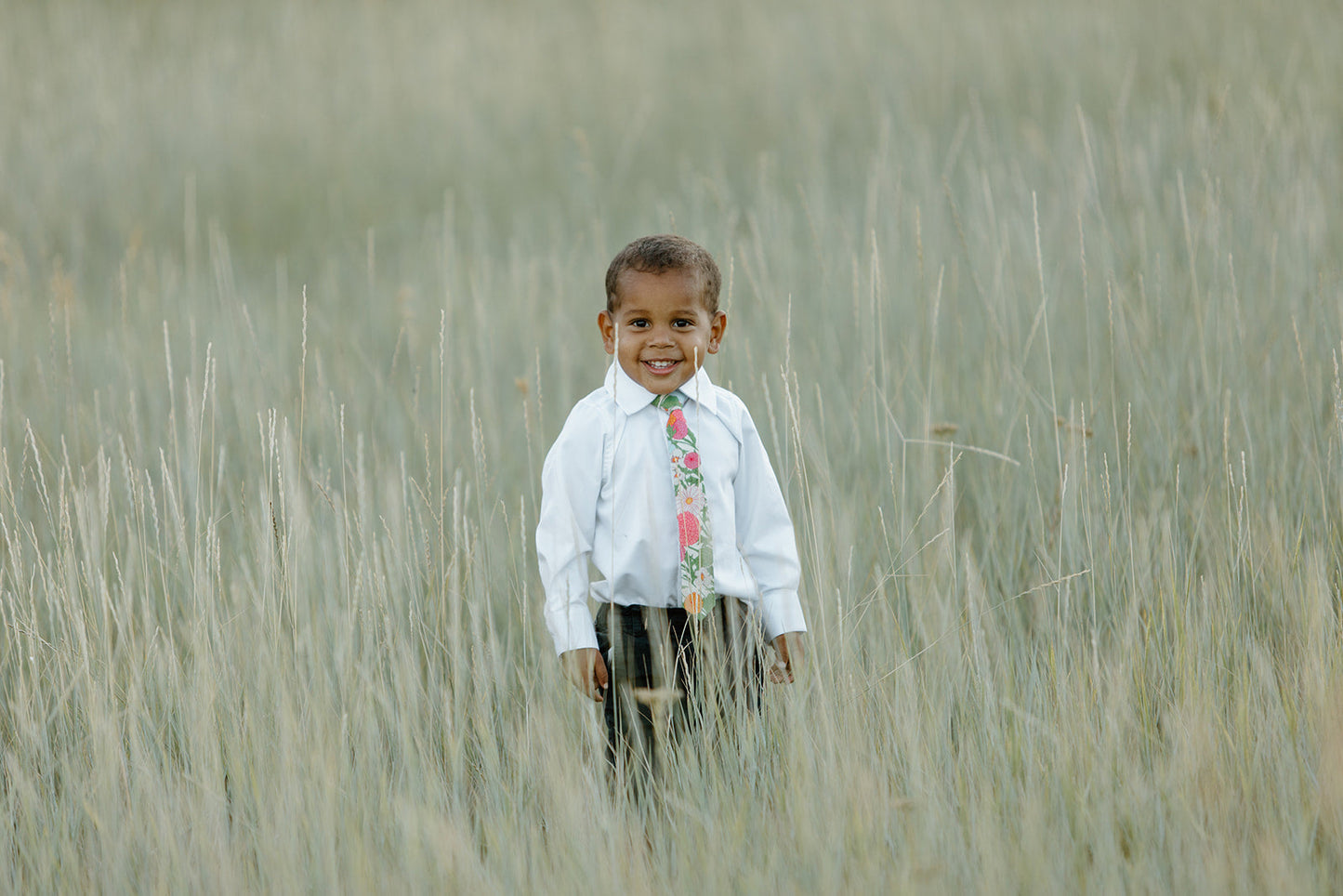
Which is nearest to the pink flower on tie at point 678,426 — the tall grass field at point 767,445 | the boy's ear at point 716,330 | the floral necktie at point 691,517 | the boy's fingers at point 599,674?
the floral necktie at point 691,517

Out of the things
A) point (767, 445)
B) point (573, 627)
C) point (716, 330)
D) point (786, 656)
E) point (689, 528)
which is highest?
point (716, 330)

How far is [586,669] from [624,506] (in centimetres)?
26

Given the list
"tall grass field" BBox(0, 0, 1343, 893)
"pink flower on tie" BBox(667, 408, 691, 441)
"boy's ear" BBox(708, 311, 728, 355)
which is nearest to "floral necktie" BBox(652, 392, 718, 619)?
"pink flower on tie" BBox(667, 408, 691, 441)

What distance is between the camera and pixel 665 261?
62.7 inches

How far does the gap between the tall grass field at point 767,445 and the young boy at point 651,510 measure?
161 millimetres

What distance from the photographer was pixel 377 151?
5.44 metres

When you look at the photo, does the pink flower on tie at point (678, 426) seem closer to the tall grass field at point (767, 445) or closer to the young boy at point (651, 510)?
the young boy at point (651, 510)

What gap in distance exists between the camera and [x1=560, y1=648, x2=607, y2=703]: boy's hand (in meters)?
1.61

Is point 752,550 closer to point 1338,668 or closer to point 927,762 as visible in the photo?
point 927,762

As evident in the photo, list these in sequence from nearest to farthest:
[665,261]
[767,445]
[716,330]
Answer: [665,261], [716,330], [767,445]

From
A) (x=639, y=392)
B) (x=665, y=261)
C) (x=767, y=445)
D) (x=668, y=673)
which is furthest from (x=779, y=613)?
(x=767, y=445)

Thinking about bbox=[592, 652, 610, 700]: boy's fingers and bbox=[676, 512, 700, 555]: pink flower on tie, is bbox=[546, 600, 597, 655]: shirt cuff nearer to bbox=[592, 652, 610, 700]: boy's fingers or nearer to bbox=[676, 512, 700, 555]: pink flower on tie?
bbox=[592, 652, 610, 700]: boy's fingers

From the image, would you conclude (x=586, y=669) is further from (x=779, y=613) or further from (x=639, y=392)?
(x=639, y=392)

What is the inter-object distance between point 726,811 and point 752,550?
0.42 metres
